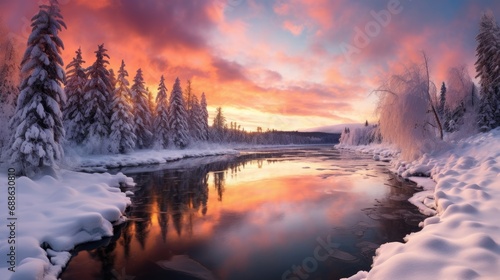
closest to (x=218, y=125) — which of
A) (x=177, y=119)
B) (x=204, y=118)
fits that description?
(x=204, y=118)

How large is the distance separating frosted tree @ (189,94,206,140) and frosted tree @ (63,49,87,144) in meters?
23.8

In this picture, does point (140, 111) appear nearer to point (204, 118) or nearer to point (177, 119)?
point (177, 119)

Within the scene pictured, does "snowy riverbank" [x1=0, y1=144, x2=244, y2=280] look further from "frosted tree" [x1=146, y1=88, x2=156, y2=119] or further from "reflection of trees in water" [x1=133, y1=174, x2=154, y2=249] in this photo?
"frosted tree" [x1=146, y1=88, x2=156, y2=119]

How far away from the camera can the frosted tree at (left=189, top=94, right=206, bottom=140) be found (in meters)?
52.0

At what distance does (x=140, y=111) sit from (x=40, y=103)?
24.0 meters

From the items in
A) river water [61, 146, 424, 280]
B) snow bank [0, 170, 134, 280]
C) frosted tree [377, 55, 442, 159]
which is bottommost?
river water [61, 146, 424, 280]

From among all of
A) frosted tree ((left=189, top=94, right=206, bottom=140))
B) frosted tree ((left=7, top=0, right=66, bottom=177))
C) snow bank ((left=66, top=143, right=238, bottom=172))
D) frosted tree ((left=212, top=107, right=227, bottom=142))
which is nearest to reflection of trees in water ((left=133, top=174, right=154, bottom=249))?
frosted tree ((left=7, top=0, right=66, bottom=177))

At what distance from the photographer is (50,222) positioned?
7328 millimetres

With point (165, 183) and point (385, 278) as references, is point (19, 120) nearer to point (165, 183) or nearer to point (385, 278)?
point (165, 183)

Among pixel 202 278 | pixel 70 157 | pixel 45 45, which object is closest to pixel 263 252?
pixel 202 278

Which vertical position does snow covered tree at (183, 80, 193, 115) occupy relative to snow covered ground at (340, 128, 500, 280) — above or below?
→ above

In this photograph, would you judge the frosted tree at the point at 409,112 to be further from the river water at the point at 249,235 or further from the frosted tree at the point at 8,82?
the frosted tree at the point at 8,82

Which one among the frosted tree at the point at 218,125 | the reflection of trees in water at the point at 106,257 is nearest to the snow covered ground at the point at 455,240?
the reflection of trees in water at the point at 106,257

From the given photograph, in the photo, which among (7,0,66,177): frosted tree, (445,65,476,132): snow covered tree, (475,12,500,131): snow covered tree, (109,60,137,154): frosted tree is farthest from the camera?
(109,60,137,154): frosted tree
